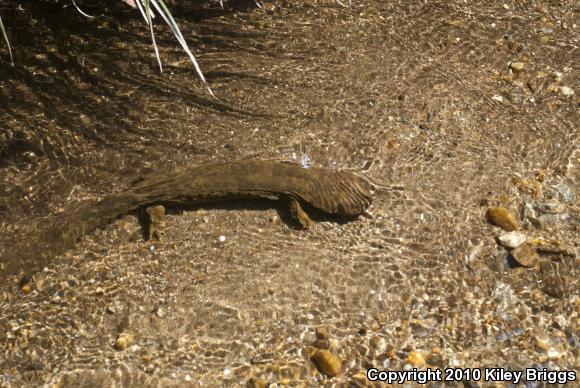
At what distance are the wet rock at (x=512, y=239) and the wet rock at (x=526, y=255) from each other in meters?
0.04

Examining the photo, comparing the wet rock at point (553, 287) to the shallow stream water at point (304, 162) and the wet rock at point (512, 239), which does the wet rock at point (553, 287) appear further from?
the wet rock at point (512, 239)

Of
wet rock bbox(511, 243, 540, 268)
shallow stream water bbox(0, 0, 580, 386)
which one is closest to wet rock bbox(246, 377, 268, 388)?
shallow stream water bbox(0, 0, 580, 386)

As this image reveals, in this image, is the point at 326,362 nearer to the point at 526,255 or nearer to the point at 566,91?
the point at 526,255

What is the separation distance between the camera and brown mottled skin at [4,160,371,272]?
462 centimetres

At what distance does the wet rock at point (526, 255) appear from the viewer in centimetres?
455

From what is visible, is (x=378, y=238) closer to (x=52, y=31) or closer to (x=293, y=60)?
(x=293, y=60)

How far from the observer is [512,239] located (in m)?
4.66

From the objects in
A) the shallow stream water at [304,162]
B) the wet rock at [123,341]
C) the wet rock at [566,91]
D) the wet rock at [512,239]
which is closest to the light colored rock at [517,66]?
the shallow stream water at [304,162]

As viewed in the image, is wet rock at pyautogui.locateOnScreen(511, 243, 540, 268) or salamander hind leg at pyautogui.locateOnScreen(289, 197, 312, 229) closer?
wet rock at pyautogui.locateOnScreen(511, 243, 540, 268)

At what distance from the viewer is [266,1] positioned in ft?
19.9

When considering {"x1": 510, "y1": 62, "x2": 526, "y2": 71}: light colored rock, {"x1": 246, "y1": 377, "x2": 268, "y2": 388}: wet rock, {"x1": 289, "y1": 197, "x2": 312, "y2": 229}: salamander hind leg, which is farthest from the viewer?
{"x1": 510, "y1": 62, "x2": 526, "y2": 71}: light colored rock

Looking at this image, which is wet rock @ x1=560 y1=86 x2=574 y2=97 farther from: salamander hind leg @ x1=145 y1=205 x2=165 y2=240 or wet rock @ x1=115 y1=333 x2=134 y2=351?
wet rock @ x1=115 y1=333 x2=134 y2=351

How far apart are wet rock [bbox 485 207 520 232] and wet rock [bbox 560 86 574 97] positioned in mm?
1729

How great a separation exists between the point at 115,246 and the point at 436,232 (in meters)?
2.76
